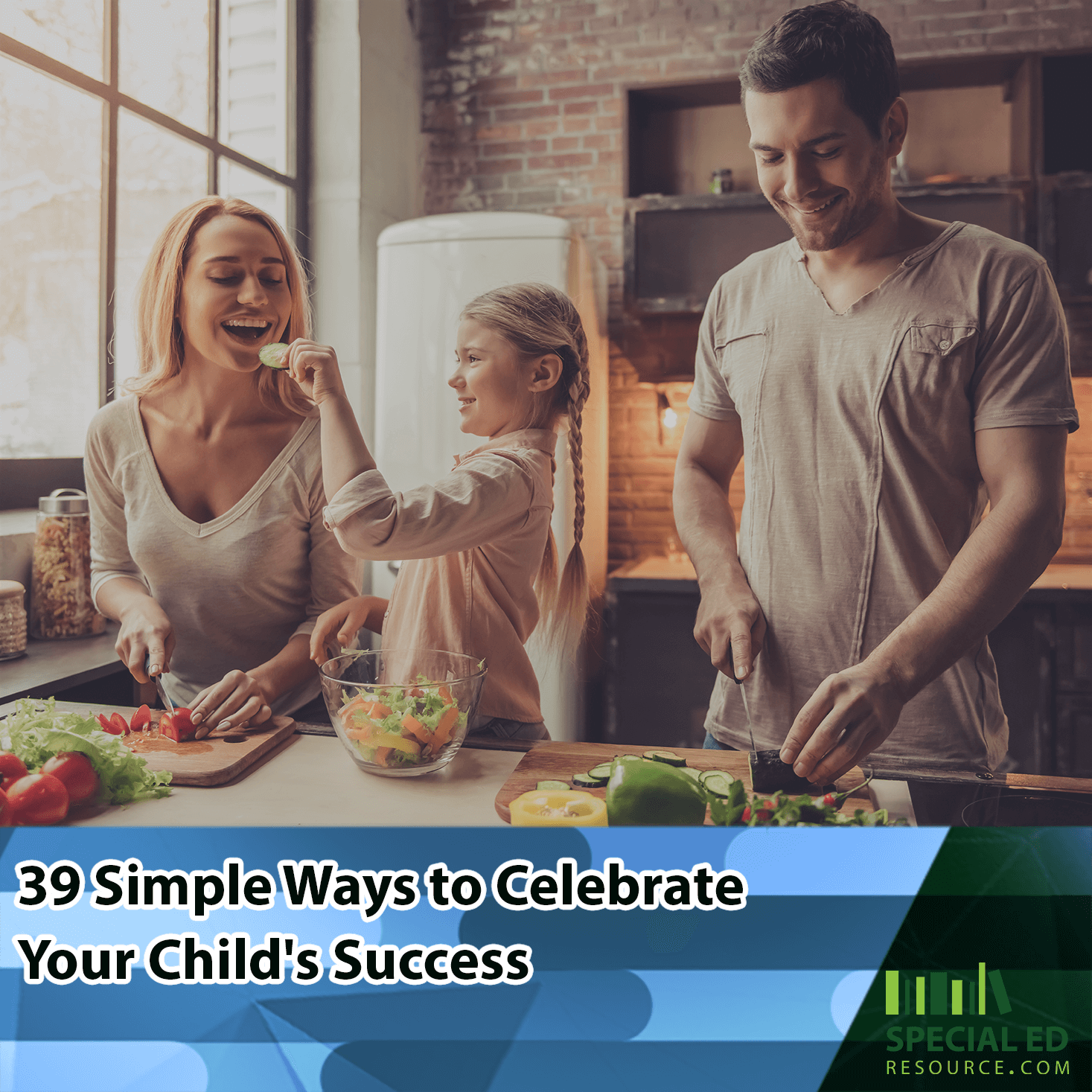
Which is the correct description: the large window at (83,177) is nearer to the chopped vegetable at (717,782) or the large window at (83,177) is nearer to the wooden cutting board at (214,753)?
the wooden cutting board at (214,753)

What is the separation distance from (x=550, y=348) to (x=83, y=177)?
156cm

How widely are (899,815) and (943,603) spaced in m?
0.27

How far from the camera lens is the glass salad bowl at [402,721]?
98cm

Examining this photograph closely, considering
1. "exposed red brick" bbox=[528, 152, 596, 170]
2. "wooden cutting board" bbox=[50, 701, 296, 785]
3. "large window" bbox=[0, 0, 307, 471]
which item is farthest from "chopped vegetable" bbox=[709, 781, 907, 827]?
"exposed red brick" bbox=[528, 152, 596, 170]

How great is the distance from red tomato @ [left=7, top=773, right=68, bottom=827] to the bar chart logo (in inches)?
29.4

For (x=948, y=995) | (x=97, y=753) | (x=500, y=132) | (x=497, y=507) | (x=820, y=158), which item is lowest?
(x=948, y=995)

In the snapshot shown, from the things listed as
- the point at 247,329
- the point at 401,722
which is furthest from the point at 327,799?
the point at 247,329

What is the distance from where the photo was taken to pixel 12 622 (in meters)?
1.69

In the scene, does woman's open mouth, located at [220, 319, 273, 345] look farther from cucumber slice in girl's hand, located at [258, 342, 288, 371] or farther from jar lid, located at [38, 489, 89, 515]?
jar lid, located at [38, 489, 89, 515]

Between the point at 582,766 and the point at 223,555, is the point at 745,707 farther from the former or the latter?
the point at 223,555

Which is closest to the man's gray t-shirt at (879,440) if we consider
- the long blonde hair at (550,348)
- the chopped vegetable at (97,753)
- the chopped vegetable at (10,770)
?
the long blonde hair at (550,348)

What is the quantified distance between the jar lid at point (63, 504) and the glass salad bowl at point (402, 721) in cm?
112

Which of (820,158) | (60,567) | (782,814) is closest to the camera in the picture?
(782,814)

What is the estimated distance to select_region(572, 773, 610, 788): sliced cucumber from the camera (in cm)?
96
